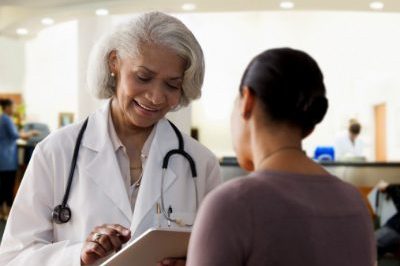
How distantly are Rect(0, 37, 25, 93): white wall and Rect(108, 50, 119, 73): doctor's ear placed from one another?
45.2 ft

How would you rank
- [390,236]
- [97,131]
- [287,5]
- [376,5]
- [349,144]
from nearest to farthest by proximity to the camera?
[97,131] < [390,236] < [376,5] < [287,5] < [349,144]

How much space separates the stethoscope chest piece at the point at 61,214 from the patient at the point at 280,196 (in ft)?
2.58

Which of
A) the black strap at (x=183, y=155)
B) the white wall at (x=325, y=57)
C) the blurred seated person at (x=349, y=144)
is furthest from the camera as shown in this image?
the white wall at (x=325, y=57)

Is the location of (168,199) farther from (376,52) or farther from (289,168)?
(376,52)

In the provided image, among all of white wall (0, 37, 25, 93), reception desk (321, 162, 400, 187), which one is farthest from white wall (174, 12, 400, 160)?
white wall (0, 37, 25, 93)

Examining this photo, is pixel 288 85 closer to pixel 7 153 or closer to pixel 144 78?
pixel 144 78

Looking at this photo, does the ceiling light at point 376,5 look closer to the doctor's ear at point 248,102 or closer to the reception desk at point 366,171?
the reception desk at point 366,171

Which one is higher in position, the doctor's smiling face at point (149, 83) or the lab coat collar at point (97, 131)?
the doctor's smiling face at point (149, 83)

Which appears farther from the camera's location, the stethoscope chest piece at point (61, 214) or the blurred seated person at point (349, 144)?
the blurred seated person at point (349, 144)

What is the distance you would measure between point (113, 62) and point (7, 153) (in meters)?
6.88

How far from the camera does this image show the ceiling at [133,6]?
816cm

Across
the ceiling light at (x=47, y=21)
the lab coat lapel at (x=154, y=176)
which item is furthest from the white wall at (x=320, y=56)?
the lab coat lapel at (x=154, y=176)

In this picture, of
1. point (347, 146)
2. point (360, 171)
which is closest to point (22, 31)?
point (347, 146)

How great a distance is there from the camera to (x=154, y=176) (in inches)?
74.0
